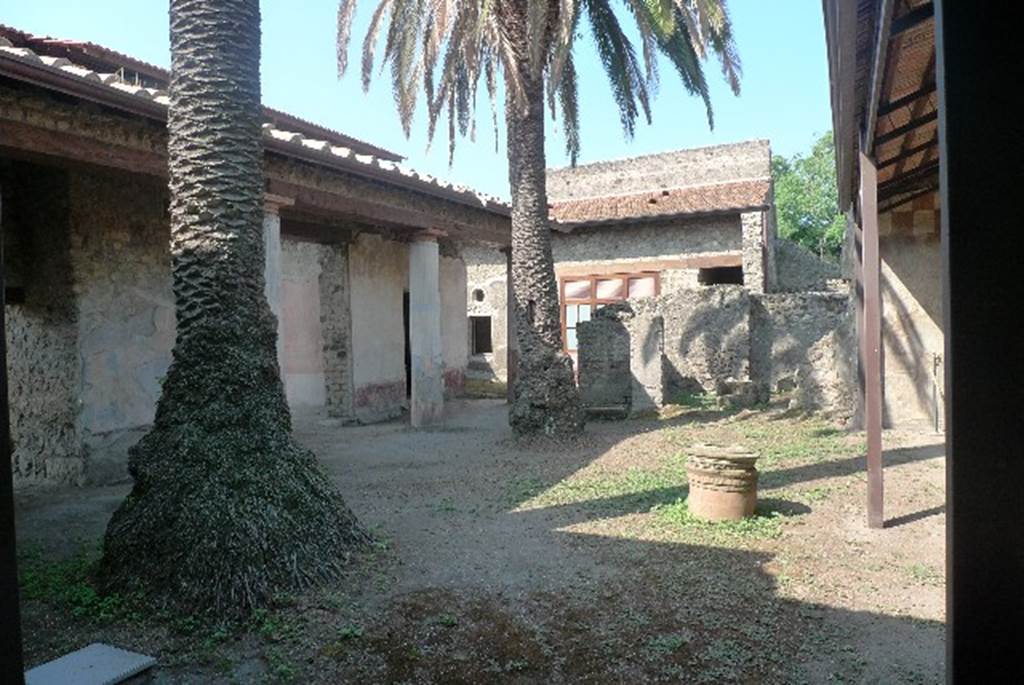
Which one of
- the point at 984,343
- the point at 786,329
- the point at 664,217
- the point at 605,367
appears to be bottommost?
the point at 605,367

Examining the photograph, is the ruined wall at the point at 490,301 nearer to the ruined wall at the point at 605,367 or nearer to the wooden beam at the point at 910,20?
the ruined wall at the point at 605,367

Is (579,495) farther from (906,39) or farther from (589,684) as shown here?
(906,39)

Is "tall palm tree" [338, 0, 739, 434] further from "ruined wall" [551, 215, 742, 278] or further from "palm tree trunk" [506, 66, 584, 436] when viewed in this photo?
"ruined wall" [551, 215, 742, 278]

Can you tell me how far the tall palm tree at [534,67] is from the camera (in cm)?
882

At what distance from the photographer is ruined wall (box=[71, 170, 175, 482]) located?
23.5 ft

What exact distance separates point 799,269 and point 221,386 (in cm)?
1842

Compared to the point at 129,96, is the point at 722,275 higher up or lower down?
lower down

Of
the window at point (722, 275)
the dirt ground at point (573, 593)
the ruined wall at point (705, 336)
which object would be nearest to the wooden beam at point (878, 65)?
the dirt ground at point (573, 593)

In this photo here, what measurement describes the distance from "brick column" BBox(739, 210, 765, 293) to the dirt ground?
35.4 feet

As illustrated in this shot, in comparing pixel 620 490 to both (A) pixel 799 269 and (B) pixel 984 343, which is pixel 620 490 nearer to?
(B) pixel 984 343

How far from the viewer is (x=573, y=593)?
4.19 meters

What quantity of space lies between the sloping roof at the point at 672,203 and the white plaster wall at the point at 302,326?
6571mm

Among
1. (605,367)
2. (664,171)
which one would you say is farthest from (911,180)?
(664,171)

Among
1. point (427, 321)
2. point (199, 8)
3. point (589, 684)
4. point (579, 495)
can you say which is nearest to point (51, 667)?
point (589, 684)
